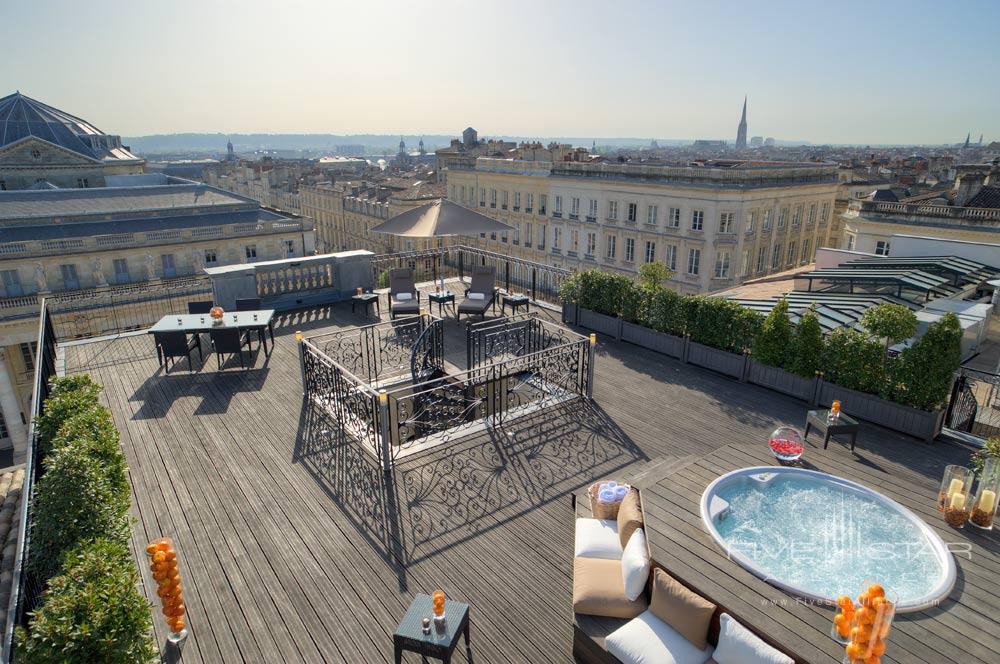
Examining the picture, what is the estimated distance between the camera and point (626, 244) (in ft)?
152

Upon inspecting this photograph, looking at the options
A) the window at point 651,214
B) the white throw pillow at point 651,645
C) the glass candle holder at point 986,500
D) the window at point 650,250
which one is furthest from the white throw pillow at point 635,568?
the window at point 651,214

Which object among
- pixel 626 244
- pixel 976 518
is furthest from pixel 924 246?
pixel 626 244

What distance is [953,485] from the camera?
590cm

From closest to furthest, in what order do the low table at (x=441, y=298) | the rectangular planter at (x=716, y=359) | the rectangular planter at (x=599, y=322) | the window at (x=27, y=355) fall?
the rectangular planter at (x=716, y=359) → the rectangular planter at (x=599, y=322) → the low table at (x=441, y=298) → the window at (x=27, y=355)

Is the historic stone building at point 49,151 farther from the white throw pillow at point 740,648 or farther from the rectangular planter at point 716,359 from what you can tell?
the white throw pillow at point 740,648

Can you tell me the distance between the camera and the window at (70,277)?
31.9 metres

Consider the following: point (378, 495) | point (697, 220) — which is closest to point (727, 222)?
point (697, 220)

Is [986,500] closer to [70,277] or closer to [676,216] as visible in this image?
[676,216]

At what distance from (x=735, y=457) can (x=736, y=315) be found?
4.49m

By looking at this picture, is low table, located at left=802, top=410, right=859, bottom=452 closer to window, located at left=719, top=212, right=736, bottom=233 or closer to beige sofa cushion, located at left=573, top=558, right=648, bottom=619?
beige sofa cushion, located at left=573, top=558, right=648, bottom=619

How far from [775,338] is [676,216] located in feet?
113

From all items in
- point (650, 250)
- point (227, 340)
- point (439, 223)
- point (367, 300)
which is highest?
point (439, 223)

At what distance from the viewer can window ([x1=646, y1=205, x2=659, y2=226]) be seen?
144ft

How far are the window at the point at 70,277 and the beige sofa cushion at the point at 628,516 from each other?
37.1 metres
